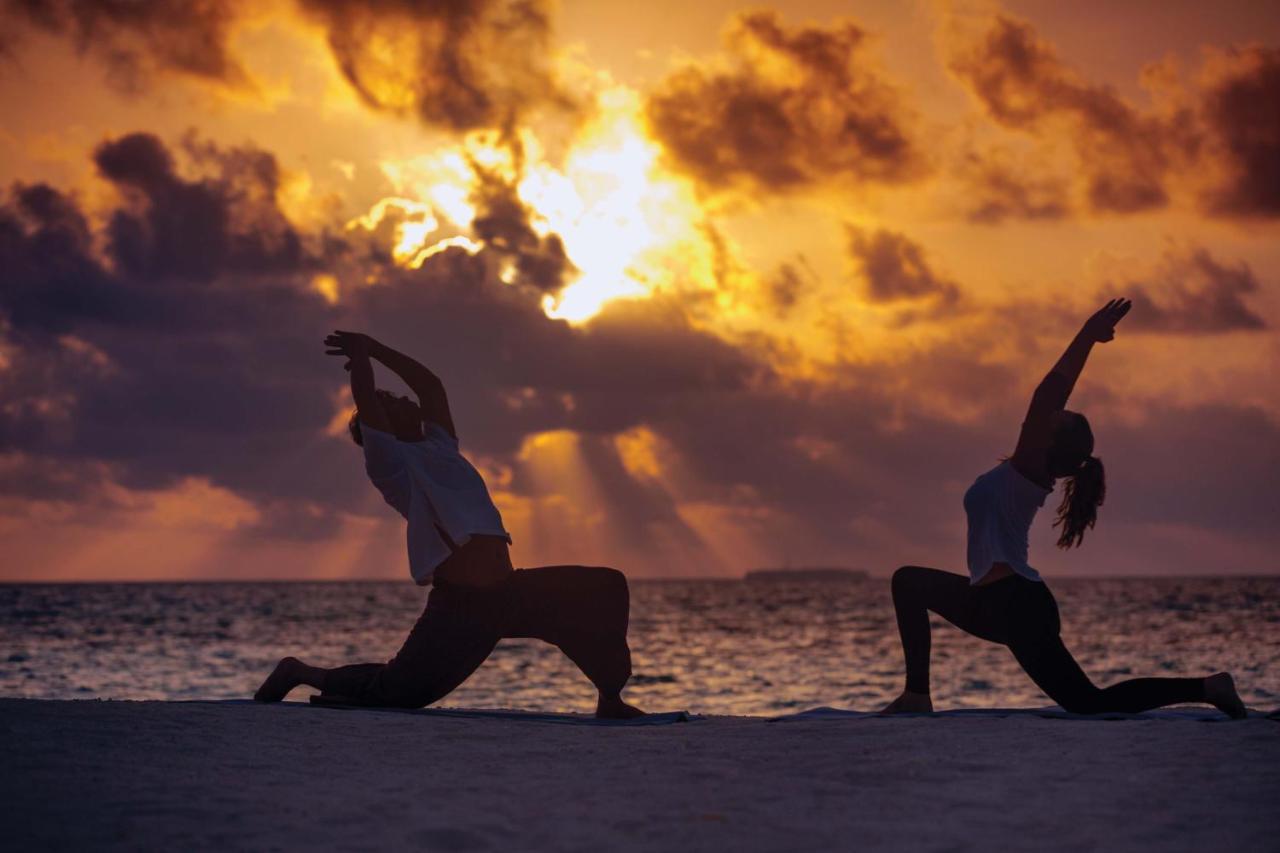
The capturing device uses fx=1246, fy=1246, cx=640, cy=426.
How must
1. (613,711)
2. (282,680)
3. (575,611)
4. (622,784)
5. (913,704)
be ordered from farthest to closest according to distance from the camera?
(282,680)
(613,711)
(913,704)
(575,611)
(622,784)

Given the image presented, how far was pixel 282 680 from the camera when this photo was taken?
24.7ft

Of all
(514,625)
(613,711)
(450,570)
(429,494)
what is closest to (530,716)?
(613,711)

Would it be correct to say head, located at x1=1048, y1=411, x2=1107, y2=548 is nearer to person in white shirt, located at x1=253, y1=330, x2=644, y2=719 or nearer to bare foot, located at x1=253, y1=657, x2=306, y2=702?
person in white shirt, located at x1=253, y1=330, x2=644, y2=719

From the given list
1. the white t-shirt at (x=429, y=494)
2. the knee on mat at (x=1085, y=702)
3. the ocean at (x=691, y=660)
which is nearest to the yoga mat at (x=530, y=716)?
the white t-shirt at (x=429, y=494)

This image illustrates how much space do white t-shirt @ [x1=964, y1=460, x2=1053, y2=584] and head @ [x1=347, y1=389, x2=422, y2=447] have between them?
322 cm

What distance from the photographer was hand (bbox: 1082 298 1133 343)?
22.8 feet

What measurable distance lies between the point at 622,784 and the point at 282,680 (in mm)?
3072

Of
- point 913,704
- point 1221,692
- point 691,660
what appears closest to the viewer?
point 1221,692

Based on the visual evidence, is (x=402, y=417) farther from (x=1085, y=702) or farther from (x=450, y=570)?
(x=1085, y=702)

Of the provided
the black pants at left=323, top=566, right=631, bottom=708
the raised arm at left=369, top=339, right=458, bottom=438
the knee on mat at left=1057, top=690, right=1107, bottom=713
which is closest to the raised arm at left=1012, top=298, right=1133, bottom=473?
the knee on mat at left=1057, top=690, right=1107, bottom=713

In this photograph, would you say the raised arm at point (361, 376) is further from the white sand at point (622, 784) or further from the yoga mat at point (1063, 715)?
the yoga mat at point (1063, 715)

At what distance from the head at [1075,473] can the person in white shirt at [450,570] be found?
8.33ft

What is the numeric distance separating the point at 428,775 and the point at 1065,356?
161 inches

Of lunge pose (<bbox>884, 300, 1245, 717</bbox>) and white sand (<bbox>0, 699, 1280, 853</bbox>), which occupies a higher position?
lunge pose (<bbox>884, 300, 1245, 717</bbox>)
